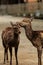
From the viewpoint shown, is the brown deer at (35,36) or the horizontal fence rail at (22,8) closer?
the brown deer at (35,36)

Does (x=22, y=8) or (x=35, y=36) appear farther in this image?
(x=22, y=8)

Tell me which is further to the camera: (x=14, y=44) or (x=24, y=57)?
(x=24, y=57)

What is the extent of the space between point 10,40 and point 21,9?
18.4 meters

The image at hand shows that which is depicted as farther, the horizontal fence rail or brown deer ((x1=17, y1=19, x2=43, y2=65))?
the horizontal fence rail

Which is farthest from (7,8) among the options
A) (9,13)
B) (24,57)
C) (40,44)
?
(40,44)

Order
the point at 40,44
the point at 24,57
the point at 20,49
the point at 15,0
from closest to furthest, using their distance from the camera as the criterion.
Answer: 1. the point at 40,44
2. the point at 24,57
3. the point at 20,49
4. the point at 15,0

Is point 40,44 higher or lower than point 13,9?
higher

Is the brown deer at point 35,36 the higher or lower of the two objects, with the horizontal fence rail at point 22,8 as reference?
higher

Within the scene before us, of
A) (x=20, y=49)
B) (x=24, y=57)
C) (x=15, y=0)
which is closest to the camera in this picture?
(x=24, y=57)

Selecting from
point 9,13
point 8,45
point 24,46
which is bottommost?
point 9,13

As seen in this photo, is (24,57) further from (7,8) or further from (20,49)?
(7,8)

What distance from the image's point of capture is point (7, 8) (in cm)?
2656

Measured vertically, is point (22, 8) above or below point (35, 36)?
below

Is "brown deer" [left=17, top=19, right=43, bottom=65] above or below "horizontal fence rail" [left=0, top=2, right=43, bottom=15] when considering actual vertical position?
above
